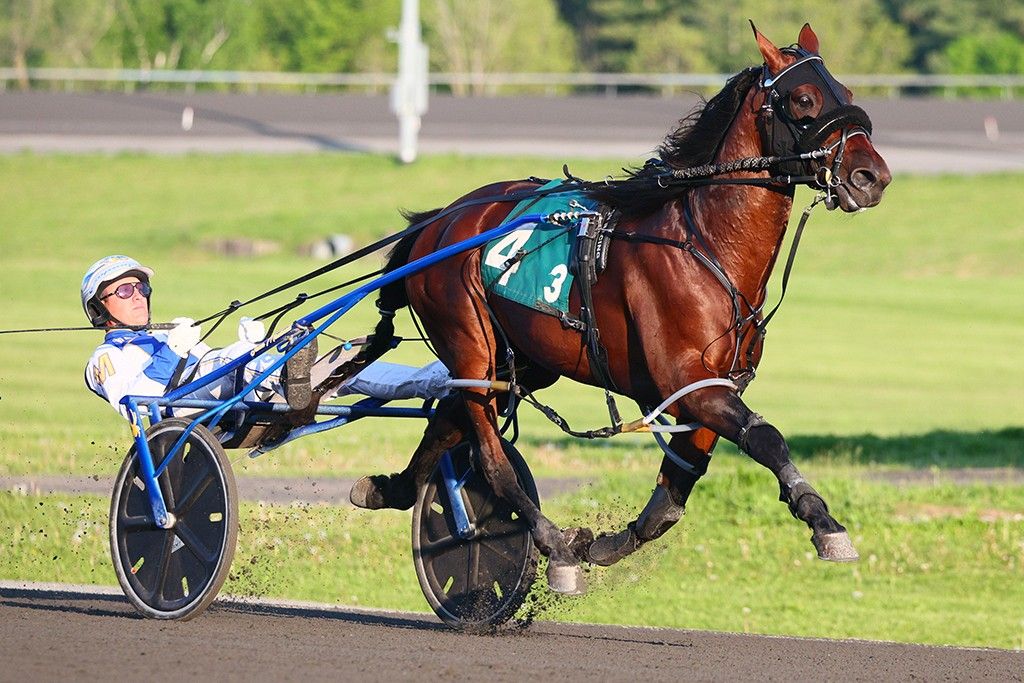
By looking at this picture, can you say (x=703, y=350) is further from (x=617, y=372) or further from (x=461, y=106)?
(x=461, y=106)

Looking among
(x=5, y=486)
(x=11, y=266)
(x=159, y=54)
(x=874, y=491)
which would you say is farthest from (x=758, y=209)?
(x=159, y=54)

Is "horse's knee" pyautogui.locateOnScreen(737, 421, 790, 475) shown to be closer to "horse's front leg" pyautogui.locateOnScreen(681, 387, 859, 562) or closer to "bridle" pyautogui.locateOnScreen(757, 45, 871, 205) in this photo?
"horse's front leg" pyautogui.locateOnScreen(681, 387, 859, 562)

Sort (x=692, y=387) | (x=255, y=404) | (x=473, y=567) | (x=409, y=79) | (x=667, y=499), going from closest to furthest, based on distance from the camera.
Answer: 1. (x=692, y=387)
2. (x=667, y=499)
3. (x=473, y=567)
4. (x=255, y=404)
5. (x=409, y=79)

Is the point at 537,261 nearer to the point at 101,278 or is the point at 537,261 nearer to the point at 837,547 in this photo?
the point at 837,547

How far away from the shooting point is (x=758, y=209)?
6.27 meters

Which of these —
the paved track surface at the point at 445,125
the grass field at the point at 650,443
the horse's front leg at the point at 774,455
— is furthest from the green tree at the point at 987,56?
the horse's front leg at the point at 774,455

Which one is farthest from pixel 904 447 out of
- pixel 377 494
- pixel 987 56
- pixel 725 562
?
pixel 987 56

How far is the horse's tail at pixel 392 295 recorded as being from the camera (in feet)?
25.0

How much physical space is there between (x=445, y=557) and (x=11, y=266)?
65.3 ft

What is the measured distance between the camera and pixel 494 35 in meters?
44.2

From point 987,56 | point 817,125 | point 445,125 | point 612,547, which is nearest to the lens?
point 817,125

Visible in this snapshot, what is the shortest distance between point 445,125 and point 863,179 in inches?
1194

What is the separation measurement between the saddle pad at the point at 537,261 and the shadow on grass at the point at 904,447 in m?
6.64

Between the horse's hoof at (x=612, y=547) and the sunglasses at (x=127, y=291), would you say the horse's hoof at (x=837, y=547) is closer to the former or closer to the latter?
the horse's hoof at (x=612, y=547)
